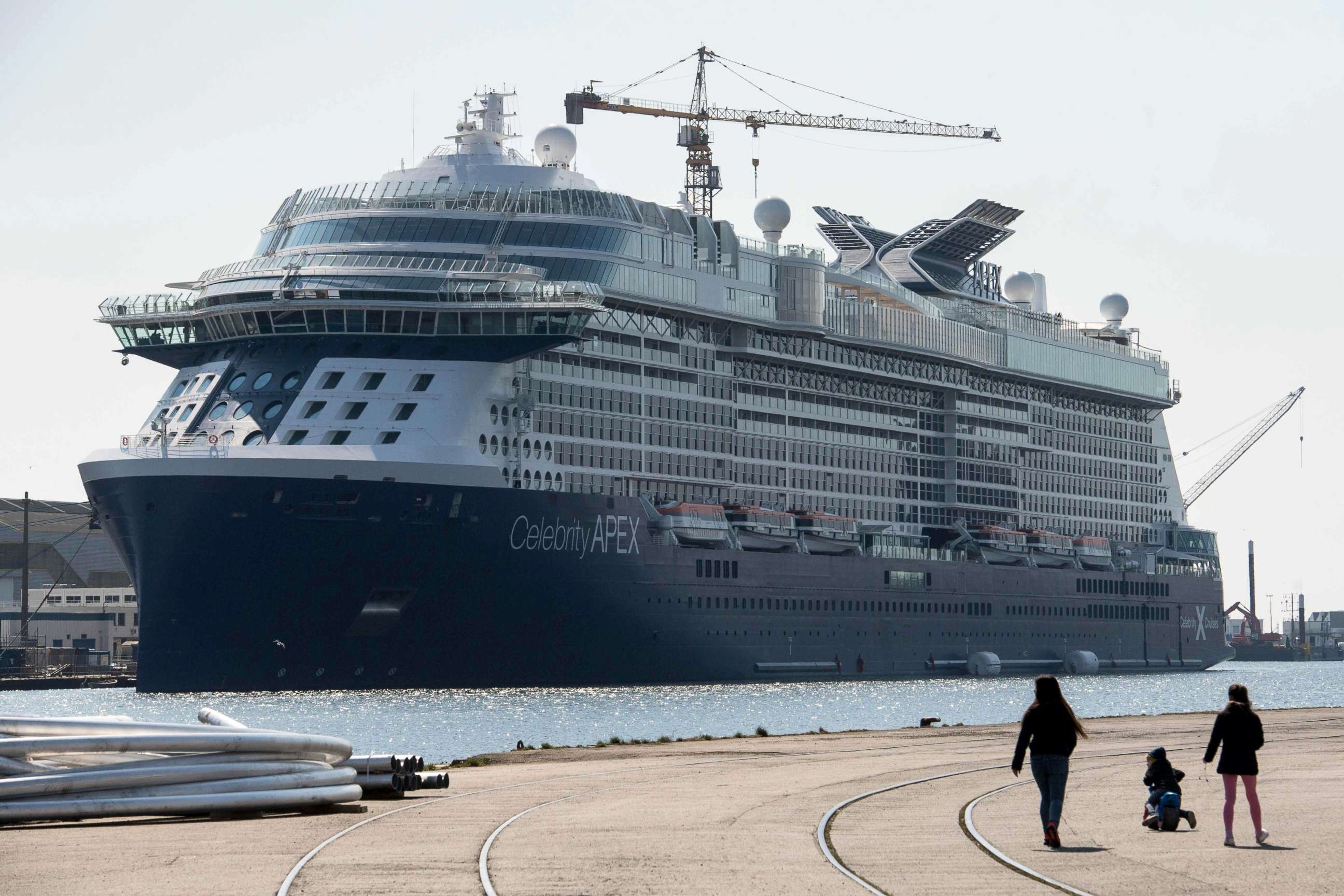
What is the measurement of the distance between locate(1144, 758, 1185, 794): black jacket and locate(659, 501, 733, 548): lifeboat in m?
51.3

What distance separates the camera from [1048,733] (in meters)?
21.5

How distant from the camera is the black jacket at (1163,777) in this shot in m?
22.7

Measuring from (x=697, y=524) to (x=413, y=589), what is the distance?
14054mm

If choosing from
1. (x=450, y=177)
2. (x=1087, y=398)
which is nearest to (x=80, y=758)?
(x=450, y=177)

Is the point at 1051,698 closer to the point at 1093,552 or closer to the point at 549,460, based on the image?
the point at 549,460

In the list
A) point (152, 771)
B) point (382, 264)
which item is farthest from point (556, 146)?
point (152, 771)

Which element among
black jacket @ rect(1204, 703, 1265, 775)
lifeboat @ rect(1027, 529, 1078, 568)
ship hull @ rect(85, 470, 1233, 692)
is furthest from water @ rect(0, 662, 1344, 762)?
black jacket @ rect(1204, 703, 1265, 775)

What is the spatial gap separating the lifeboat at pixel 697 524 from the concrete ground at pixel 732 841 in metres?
41.4

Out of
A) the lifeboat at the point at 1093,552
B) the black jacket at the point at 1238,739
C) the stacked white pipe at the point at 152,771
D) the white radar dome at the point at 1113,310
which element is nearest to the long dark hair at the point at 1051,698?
the black jacket at the point at 1238,739

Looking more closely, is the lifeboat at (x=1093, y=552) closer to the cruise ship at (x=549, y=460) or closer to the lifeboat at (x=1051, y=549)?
the lifeboat at (x=1051, y=549)

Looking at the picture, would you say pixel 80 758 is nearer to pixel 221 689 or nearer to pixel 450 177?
pixel 221 689

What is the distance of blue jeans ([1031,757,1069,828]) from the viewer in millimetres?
21156

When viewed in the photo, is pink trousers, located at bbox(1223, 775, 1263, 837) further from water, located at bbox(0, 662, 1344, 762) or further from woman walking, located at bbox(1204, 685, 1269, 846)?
water, located at bbox(0, 662, 1344, 762)

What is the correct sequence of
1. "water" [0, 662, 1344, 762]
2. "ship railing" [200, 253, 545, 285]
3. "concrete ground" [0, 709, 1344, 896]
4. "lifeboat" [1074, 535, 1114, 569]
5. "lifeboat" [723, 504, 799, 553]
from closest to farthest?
1. "concrete ground" [0, 709, 1344, 896]
2. "water" [0, 662, 1344, 762]
3. "ship railing" [200, 253, 545, 285]
4. "lifeboat" [723, 504, 799, 553]
5. "lifeboat" [1074, 535, 1114, 569]
